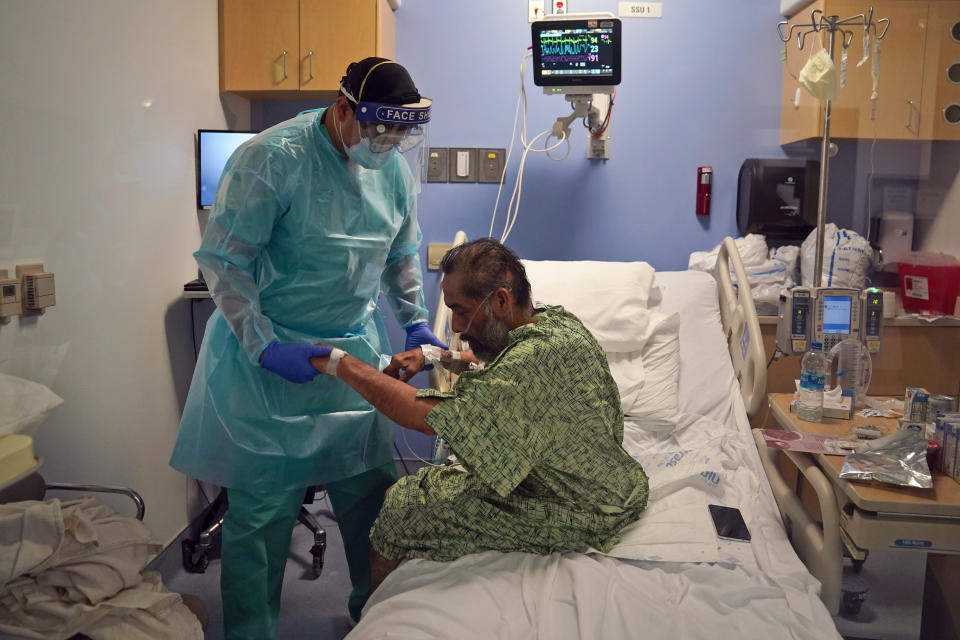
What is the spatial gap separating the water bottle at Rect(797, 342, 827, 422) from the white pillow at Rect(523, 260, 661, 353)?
0.65 metres

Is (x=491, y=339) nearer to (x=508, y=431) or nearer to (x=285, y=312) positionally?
(x=508, y=431)

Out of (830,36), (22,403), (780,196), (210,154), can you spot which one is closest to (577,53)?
(830,36)

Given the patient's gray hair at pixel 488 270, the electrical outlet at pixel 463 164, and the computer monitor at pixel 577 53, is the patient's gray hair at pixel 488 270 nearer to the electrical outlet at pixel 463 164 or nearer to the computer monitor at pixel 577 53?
the computer monitor at pixel 577 53

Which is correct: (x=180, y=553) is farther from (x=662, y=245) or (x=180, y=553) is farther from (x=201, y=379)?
(x=662, y=245)

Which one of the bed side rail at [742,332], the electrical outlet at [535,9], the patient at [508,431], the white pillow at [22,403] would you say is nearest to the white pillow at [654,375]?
the bed side rail at [742,332]

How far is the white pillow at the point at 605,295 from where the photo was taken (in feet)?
8.91

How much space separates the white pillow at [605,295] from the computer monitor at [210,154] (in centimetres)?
123

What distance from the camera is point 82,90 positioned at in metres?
2.15

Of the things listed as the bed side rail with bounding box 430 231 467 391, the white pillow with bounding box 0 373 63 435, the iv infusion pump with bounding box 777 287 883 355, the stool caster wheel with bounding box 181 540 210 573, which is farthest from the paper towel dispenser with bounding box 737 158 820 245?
the white pillow with bounding box 0 373 63 435

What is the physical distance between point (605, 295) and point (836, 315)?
80 centimetres

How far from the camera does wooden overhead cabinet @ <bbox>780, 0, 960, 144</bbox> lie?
3117 millimetres

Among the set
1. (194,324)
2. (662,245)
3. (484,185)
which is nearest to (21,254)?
(194,324)

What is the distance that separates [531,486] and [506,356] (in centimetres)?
33

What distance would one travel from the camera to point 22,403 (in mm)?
1819
